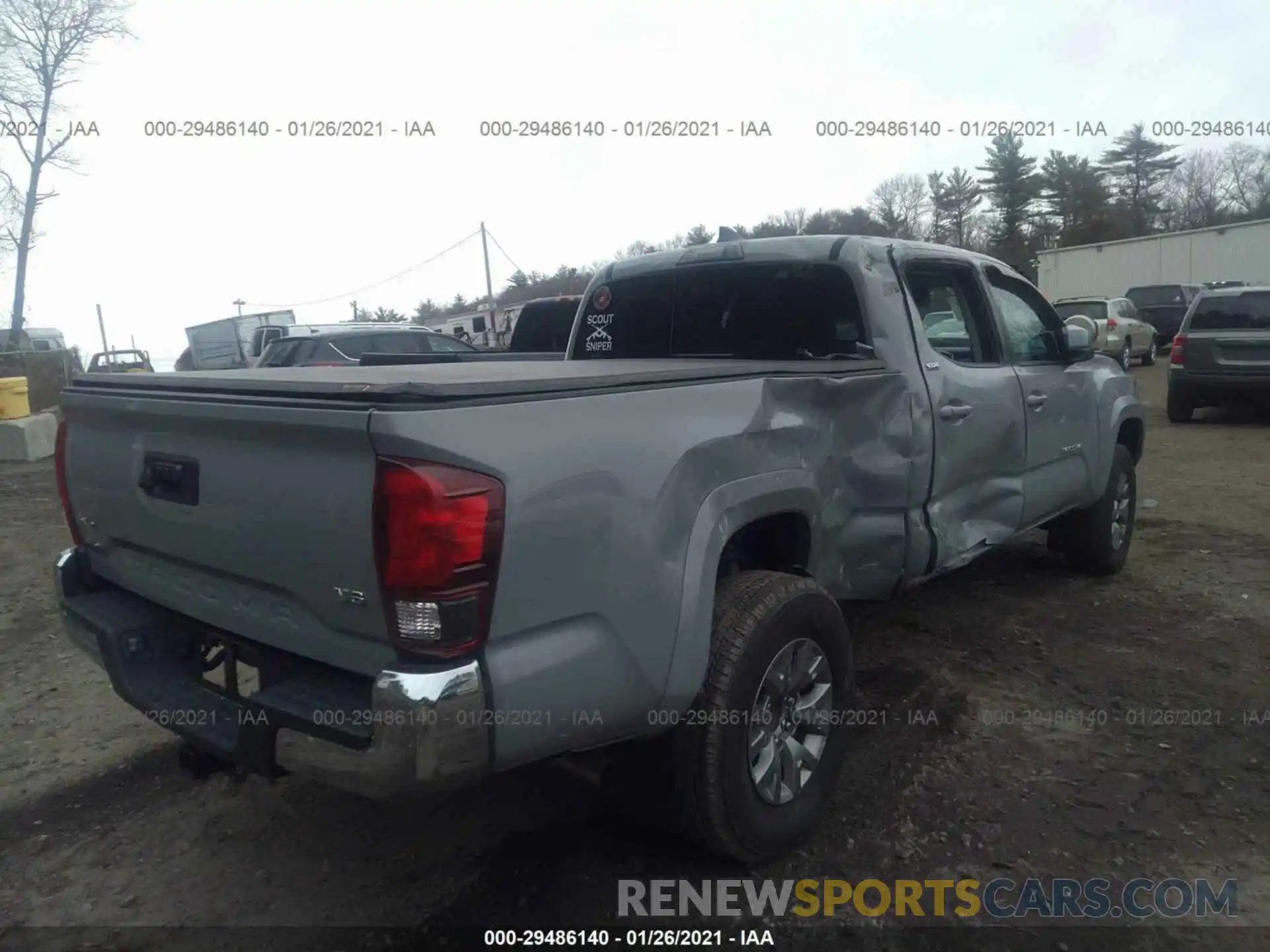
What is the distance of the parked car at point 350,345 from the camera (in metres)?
11.6

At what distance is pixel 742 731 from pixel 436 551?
1.13 metres

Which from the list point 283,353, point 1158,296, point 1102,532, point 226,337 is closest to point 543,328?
point 283,353

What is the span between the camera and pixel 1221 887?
8.93 ft

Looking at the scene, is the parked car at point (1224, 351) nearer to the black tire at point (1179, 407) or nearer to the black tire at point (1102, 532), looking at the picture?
the black tire at point (1179, 407)

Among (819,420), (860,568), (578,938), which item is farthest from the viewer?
(860,568)

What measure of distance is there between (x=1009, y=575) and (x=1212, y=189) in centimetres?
5991

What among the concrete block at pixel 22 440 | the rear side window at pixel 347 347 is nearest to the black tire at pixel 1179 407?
the rear side window at pixel 347 347

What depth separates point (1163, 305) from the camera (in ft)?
78.5

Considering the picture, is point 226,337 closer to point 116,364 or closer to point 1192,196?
point 116,364

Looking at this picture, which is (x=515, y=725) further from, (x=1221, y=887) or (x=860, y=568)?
(x=1221, y=887)

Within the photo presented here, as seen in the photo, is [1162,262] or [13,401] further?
[1162,262]

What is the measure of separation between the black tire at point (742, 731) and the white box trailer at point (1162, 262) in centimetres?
2970

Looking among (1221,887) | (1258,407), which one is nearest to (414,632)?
(1221,887)

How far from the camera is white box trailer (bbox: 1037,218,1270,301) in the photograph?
26891mm
